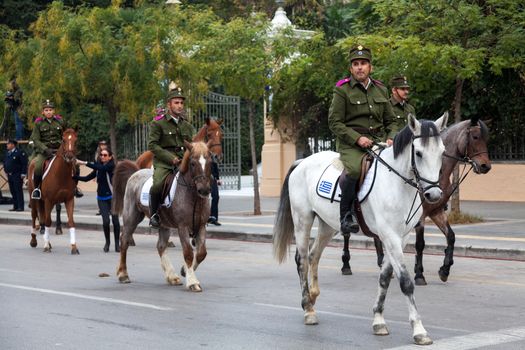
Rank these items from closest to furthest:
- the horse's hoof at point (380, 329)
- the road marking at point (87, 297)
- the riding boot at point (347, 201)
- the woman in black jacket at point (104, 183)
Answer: the horse's hoof at point (380, 329) < the riding boot at point (347, 201) < the road marking at point (87, 297) < the woman in black jacket at point (104, 183)

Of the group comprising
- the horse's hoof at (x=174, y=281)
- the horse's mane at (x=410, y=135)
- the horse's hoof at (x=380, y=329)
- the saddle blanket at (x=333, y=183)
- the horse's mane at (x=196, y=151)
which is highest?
the horse's mane at (x=410, y=135)

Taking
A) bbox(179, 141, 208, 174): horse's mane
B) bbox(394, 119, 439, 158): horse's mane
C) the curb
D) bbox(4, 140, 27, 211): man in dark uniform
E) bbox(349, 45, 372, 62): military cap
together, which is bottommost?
the curb

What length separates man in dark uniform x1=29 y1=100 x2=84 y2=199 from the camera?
62.9ft

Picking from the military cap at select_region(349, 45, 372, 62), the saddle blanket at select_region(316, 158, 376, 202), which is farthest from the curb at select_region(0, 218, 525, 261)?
the military cap at select_region(349, 45, 372, 62)

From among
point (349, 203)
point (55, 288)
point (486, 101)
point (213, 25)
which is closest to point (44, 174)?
point (55, 288)

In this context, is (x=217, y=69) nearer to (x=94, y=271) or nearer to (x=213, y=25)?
(x=213, y=25)

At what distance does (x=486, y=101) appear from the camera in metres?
28.1

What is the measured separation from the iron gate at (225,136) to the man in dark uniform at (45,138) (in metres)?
14.4

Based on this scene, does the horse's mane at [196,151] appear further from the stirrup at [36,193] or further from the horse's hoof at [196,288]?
the stirrup at [36,193]

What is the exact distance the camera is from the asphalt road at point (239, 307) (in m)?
9.52

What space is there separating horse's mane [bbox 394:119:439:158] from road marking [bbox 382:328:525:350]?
5.82 feet

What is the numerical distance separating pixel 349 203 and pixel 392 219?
0.59 metres

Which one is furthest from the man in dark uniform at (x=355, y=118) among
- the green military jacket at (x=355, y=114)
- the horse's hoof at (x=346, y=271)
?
the horse's hoof at (x=346, y=271)

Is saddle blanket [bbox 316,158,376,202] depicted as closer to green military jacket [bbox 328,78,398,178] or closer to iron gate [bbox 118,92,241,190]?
green military jacket [bbox 328,78,398,178]
